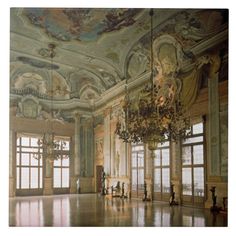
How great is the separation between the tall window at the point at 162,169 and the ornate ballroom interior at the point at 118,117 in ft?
0.08

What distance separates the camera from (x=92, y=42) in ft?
28.6

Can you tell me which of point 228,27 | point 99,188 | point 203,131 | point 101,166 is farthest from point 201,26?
point 99,188

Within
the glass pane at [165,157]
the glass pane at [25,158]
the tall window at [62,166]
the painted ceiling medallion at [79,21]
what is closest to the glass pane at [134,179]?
the glass pane at [165,157]

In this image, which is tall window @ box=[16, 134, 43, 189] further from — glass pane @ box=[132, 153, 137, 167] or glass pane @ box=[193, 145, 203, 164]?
glass pane @ box=[193, 145, 203, 164]

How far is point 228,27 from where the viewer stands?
7.65m

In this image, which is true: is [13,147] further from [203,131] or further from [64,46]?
[203,131]

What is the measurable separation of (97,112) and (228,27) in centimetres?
356

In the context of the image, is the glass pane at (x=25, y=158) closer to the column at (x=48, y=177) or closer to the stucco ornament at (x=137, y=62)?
the column at (x=48, y=177)

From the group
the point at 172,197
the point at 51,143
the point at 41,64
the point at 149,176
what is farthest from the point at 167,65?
the point at 51,143

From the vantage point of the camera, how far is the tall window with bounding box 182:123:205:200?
8242 millimetres

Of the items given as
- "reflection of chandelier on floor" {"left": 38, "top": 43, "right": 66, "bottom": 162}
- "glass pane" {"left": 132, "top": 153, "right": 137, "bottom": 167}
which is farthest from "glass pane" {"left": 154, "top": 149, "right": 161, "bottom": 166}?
"reflection of chandelier on floor" {"left": 38, "top": 43, "right": 66, "bottom": 162}

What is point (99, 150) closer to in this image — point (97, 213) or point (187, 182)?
point (97, 213)

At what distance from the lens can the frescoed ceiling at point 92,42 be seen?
7.85 meters

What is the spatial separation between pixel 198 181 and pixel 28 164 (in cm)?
380
